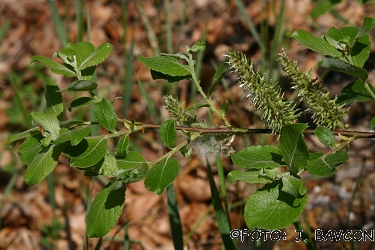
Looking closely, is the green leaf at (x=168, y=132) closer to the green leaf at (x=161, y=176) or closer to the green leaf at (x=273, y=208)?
the green leaf at (x=161, y=176)

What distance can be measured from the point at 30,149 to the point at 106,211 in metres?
0.20

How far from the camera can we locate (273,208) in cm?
79

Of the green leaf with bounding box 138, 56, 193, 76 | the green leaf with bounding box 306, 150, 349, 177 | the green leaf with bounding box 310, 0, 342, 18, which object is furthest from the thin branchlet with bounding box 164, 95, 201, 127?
the green leaf with bounding box 310, 0, 342, 18

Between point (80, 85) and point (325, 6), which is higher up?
point (80, 85)

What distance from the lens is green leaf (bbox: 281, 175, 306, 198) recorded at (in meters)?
0.75

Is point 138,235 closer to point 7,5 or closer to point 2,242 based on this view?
point 2,242

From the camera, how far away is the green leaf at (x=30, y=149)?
0.90 metres

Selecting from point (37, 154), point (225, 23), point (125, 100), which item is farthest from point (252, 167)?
point (225, 23)

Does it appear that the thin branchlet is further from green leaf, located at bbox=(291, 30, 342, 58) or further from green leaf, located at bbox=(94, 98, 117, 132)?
green leaf, located at bbox=(291, 30, 342, 58)

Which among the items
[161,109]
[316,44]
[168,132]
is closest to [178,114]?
[168,132]

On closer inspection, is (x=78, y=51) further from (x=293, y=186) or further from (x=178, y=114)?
(x=293, y=186)

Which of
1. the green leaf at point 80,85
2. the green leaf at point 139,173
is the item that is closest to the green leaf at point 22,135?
the green leaf at point 80,85

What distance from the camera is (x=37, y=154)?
0.89 meters

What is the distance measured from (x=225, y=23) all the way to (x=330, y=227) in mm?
1707
